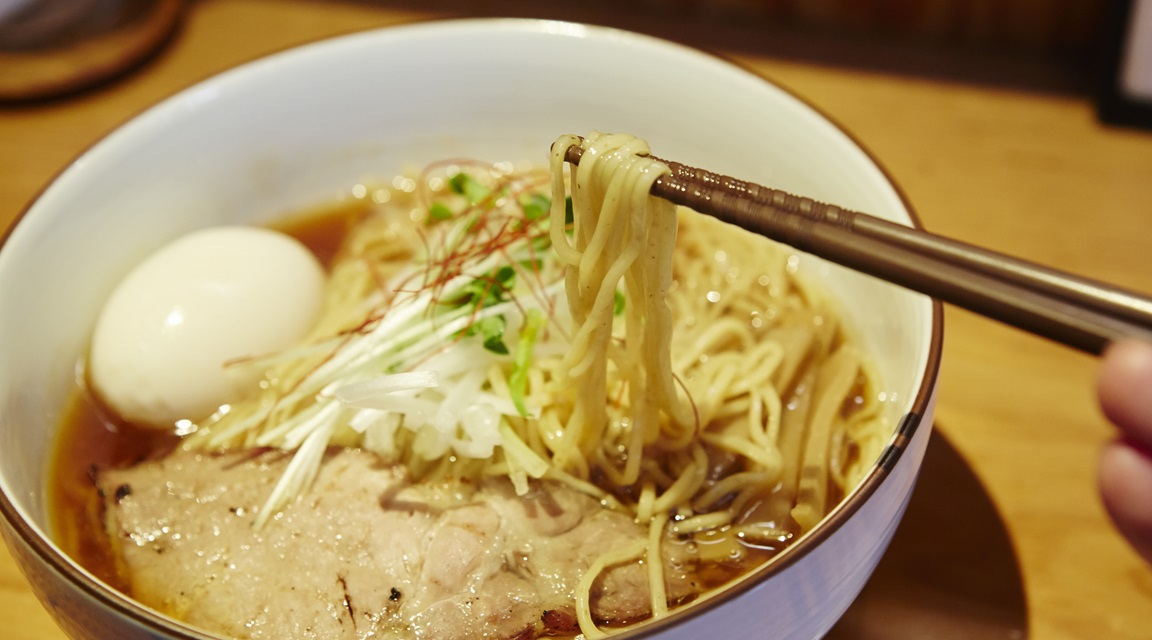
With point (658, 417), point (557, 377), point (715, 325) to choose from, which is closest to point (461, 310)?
point (557, 377)

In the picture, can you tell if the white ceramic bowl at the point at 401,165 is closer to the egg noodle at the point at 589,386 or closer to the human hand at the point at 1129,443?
the egg noodle at the point at 589,386

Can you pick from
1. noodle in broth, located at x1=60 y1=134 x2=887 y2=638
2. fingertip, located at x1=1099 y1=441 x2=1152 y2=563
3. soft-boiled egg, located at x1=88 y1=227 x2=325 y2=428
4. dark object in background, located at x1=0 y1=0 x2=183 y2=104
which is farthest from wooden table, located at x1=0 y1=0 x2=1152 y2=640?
fingertip, located at x1=1099 y1=441 x2=1152 y2=563

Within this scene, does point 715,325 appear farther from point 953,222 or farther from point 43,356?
point 43,356

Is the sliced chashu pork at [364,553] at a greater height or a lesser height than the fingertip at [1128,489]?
lesser

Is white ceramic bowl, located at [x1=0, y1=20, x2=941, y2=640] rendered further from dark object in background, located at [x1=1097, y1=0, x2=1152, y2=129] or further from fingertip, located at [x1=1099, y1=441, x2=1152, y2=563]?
dark object in background, located at [x1=1097, y1=0, x2=1152, y2=129]

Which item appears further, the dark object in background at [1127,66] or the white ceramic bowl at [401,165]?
the dark object in background at [1127,66]

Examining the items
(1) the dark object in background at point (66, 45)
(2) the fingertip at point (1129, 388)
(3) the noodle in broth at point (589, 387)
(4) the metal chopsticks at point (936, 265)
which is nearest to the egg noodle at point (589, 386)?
(3) the noodle in broth at point (589, 387)
